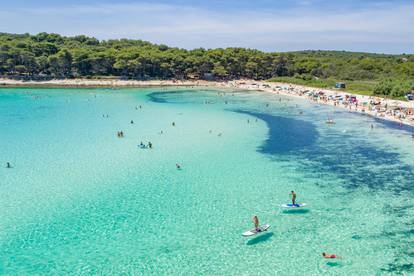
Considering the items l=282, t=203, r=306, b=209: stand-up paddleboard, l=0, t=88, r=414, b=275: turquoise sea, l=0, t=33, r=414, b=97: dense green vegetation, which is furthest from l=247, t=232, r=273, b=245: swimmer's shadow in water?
l=0, t=33, r=414, b=97: dense green vegetation

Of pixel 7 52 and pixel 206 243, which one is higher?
pixel 7 52

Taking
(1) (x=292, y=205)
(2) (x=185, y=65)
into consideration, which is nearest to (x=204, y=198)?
(1) (x=292, y=205)

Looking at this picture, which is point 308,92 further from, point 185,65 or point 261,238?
point 261,238

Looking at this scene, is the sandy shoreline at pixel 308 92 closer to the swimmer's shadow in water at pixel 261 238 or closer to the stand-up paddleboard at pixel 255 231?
the stand-up paddleboard at pixel 255 231

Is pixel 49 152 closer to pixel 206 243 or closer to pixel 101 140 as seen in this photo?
pixel 101 140

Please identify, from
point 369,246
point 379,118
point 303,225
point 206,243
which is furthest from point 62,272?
point 379,118

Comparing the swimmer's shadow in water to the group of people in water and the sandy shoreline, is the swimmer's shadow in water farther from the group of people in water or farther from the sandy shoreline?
the sandy shoreline

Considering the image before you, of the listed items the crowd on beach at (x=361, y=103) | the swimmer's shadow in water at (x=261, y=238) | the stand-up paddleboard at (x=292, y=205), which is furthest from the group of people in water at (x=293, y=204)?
the crowd on beach at (x=361, y=103)
